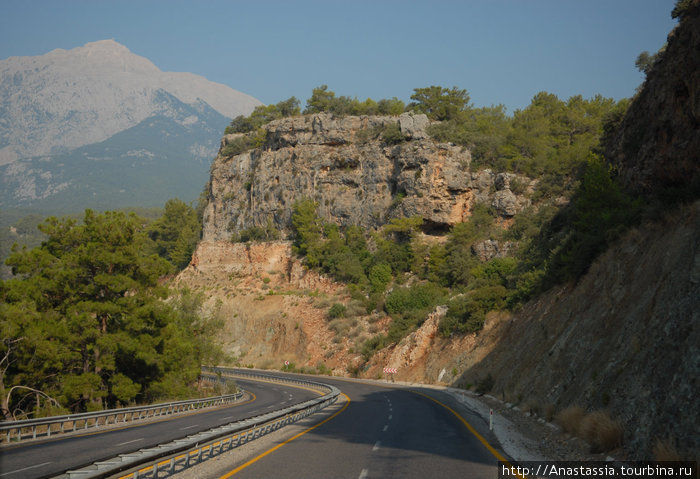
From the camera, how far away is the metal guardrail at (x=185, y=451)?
1020 centimetres

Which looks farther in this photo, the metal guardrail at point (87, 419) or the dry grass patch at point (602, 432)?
the metal guardrail at point (87, 419)

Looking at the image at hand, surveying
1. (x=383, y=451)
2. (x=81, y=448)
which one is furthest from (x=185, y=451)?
(x=383, y=451)

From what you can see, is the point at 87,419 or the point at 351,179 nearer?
the point at 87,419

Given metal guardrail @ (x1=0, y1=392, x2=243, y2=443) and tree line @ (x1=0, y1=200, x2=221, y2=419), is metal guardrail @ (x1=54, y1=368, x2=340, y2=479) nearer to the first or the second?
metal guardrail @ (x1=0, y1=392, x2=243, y2=443)

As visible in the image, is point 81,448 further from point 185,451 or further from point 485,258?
point 485,258

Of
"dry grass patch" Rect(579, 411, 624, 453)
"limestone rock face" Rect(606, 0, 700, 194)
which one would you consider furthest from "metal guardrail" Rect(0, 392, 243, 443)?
"limestone rock face" Rect(606, 0, 700, 194)

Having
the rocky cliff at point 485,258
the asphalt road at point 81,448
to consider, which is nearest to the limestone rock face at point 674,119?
the rocky cliff at point 485,258

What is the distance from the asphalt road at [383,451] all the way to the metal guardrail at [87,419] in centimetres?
912

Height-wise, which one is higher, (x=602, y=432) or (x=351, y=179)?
(x=351, y=179)

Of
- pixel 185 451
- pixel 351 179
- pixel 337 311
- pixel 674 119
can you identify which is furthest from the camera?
pixel 351 179

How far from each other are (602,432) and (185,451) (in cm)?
972

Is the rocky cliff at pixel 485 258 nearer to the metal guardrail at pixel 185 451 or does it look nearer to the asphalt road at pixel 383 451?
the asphalt road at pixel 383 451

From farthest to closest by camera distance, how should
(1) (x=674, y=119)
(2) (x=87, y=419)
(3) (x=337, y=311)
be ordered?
(3) (x=337, y=311) < (2) (x=87, y=419) < (1) (x=674, y=119)

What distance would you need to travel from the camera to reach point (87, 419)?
77.6 feet
